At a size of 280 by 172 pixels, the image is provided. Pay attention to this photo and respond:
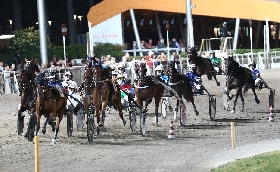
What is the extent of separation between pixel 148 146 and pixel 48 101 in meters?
2.53

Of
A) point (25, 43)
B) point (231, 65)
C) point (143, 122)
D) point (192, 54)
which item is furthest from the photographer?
point (25, 43)

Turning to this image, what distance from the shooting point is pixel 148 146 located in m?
21.1

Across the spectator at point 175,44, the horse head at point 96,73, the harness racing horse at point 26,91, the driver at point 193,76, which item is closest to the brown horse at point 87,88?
the horse head at point 96,73

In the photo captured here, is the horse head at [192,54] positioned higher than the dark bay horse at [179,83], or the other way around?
the horse head at [192,54]

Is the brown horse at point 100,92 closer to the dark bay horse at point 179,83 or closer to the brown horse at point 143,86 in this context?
the brown horse at point 143,86

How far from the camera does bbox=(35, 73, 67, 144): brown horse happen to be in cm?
2136

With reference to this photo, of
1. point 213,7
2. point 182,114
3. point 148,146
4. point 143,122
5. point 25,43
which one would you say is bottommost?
point 148,146

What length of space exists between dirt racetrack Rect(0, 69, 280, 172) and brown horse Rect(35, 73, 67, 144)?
0.69 meters

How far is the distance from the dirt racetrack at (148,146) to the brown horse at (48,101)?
0.69m

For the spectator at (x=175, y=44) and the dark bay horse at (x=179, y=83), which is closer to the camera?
the dark bay horse at (x=179, y=83)

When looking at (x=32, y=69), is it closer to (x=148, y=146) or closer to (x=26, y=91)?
(x=26, y=91)

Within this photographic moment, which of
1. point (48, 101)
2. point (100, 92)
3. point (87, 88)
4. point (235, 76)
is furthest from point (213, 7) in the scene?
point (48, 101)

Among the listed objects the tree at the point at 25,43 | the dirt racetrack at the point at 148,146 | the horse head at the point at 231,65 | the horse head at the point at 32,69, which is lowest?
the dirt racetrack at the point at 148,146

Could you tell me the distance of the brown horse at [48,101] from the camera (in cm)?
2136
